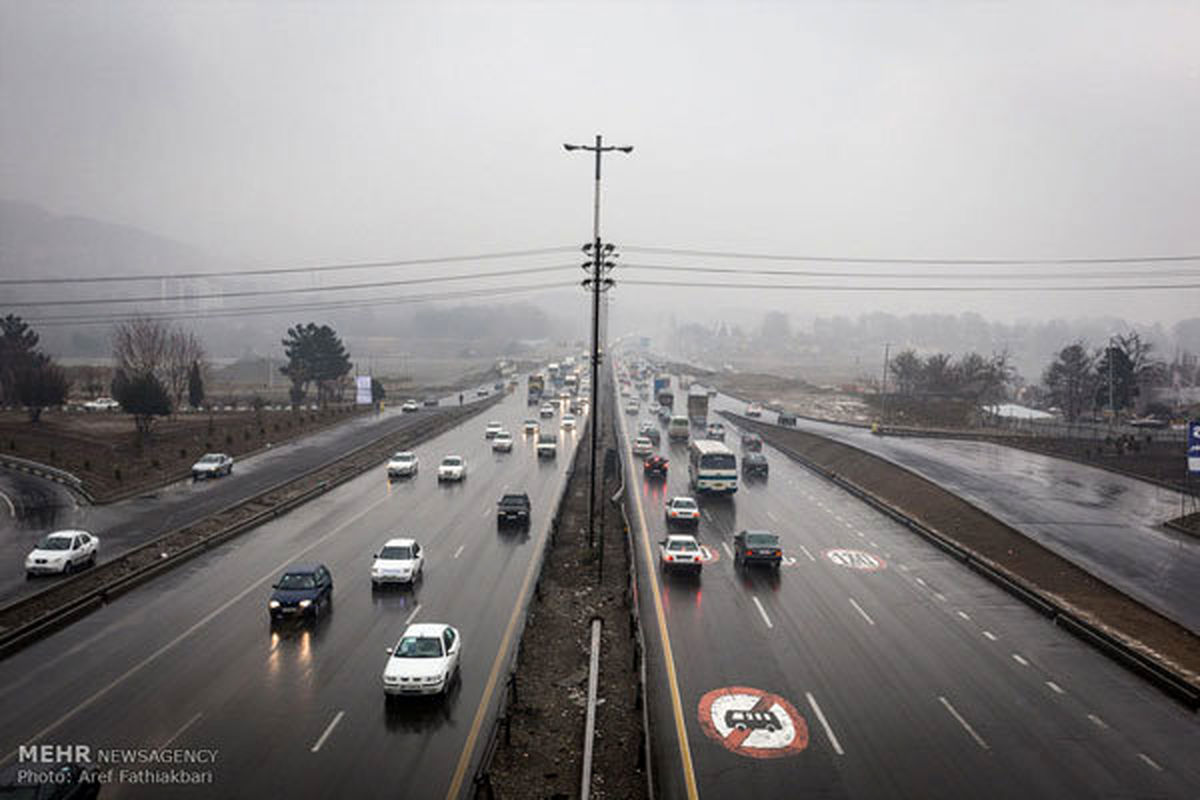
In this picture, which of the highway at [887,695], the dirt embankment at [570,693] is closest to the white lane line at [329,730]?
the dirt embankment at [570,693]

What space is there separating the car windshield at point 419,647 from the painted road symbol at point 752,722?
7.04 meters

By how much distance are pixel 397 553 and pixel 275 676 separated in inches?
342

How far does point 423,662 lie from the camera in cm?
1727

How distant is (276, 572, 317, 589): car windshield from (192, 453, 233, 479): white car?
2923cm

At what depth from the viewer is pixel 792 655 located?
20.2 meters

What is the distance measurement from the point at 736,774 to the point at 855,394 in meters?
133

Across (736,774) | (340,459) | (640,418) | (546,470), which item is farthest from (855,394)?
(736,774)

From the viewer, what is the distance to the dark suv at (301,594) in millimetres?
22422

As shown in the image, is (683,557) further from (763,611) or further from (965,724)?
(965,724)

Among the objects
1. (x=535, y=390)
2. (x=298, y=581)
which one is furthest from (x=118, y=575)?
(x=535, y=390)

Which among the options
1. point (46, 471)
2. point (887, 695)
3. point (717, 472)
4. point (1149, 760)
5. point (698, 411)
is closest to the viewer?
point (1149, 760)

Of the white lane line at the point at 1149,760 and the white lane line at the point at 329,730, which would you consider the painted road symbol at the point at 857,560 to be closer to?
the white lane line at the point at 1149,760

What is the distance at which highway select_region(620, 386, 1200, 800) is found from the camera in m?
14.0

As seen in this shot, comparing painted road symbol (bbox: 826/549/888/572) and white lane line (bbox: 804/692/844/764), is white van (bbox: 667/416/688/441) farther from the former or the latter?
white lane line (bbox: 804/692/844/764)
